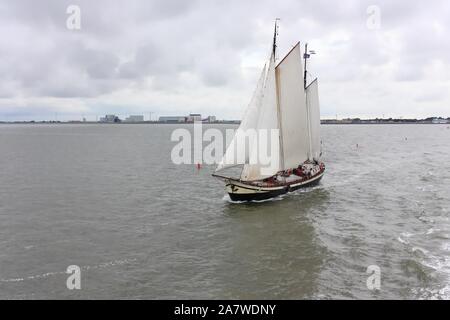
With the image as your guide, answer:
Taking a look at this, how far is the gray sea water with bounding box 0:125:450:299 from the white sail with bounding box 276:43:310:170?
4868 millimetres

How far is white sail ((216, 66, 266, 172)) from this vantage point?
4034 centimetres

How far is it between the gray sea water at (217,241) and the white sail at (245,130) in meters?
4.37

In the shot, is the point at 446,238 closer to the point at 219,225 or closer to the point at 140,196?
the point at 219,225

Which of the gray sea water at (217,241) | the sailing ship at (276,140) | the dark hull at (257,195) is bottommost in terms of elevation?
the gray sea water at (217,241)

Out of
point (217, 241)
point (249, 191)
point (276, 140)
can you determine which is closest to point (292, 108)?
point (276, 140)

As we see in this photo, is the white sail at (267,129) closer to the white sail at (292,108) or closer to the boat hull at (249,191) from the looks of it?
the boat hull at (249,191)

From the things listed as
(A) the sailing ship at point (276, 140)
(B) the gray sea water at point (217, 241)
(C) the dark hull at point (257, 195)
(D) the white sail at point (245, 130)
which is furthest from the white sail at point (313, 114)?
(D) the white sail at point (245, 130)

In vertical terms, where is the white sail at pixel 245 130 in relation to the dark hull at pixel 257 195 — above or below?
above

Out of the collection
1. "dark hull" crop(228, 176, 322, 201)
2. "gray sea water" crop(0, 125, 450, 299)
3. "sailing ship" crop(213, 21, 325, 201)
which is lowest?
"gray sea water" crop(0, 125, 450, 299)

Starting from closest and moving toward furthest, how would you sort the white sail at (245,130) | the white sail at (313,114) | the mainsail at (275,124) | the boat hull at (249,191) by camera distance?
the boat hull at (249,191)
the white sail at (245,130)
the mainsail at (275,124)
the white sail at (313,114)

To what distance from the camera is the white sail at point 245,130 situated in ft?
132

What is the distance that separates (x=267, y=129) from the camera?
41.9 metres

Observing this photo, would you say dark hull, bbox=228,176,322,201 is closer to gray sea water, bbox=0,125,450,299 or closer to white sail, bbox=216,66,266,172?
gray sea water, bbox=0,125,450,299

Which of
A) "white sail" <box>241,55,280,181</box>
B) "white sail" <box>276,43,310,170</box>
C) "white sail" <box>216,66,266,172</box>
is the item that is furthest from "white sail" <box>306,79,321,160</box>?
"white sail" <box>216,66,266,172</box>
